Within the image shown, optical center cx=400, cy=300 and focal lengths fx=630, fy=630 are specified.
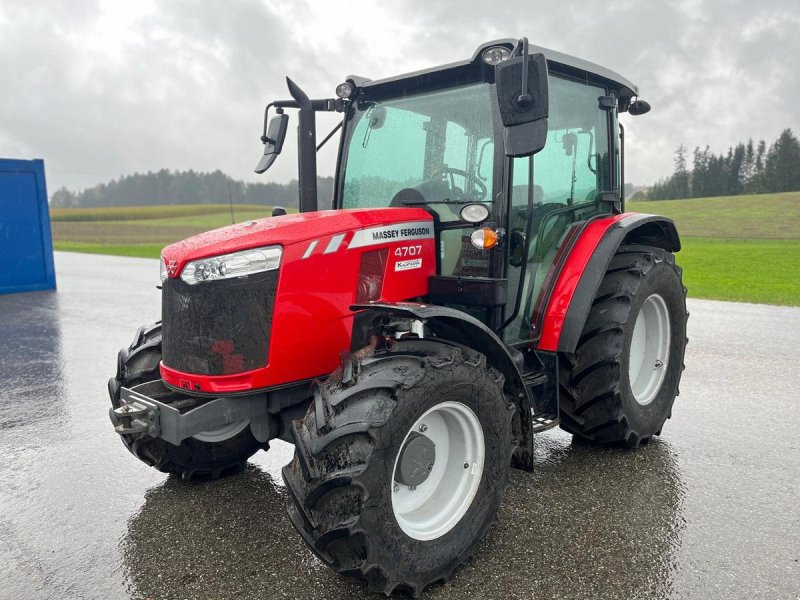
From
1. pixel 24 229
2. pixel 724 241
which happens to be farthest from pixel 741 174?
pixel 24 229

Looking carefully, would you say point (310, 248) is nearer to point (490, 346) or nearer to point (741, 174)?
point (490, 346)

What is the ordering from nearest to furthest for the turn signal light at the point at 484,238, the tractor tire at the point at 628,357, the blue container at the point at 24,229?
the turn signal light at the point at 484,238 → the tractor tire at the point at 628,357 → the blue container at the point at 24,229

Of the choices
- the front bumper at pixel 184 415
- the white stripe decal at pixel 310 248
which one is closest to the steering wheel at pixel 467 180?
the white stripe decal at pixel 310 248

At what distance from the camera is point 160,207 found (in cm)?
6850

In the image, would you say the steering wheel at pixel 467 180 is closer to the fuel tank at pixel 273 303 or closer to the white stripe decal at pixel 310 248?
the fuel tank at pixel 273 303

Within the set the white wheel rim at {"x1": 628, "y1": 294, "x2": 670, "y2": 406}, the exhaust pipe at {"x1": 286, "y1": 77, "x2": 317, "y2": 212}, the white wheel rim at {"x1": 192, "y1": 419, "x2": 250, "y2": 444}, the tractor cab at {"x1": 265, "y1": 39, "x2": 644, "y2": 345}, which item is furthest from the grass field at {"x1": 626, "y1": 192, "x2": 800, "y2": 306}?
the white wheel rim at {"x1": 192, "y1": 419, "x2": 250, "y2": 444}

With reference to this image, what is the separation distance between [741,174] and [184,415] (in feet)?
263

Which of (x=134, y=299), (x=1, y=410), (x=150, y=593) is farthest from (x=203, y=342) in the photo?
(x=134, y=299)

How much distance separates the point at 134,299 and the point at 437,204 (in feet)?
31.4

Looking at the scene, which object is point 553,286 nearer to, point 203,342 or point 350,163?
point 350,163

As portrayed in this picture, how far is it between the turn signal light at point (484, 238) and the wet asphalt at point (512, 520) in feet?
4.36

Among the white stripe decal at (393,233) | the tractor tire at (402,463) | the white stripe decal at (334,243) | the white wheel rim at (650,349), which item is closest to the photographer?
the tractor tire at (402,463)

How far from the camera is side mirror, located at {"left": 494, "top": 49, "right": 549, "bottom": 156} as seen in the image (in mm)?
2490

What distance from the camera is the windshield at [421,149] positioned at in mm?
3244
